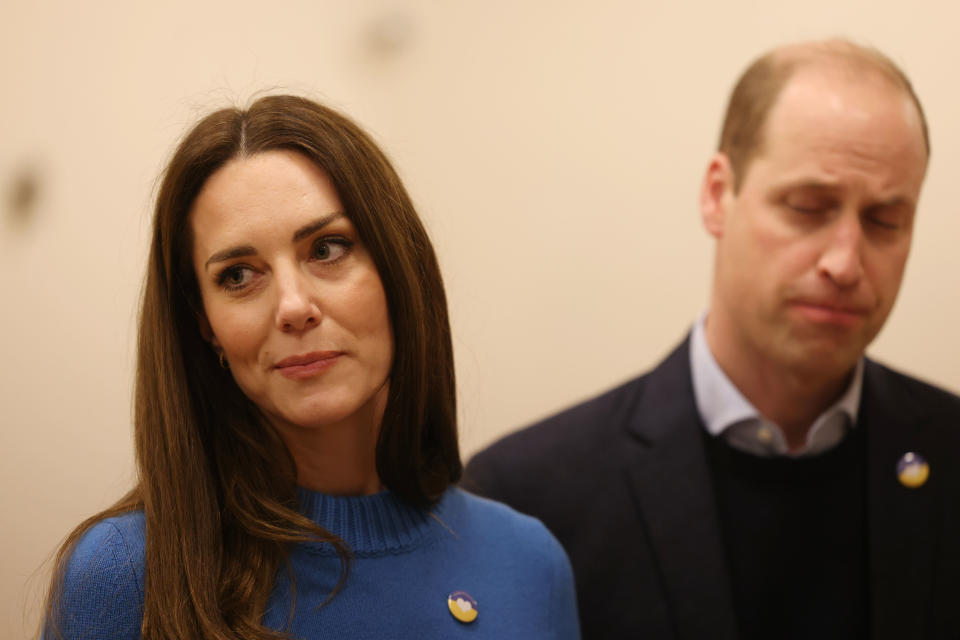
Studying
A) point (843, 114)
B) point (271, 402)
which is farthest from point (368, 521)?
point (843, 114)

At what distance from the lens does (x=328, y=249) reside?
4.13ft

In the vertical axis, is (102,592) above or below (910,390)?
above

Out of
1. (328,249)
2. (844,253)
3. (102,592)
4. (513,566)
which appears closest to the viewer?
(102,592)

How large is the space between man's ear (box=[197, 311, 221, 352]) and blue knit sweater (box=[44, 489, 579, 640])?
22 centimetres

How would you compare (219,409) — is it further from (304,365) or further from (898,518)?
(898,518)

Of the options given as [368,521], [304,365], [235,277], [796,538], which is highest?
[235,277]

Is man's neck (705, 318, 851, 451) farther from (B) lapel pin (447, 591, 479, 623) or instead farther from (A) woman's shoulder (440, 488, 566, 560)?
(B) lapel pin (447, 591, 479, 623)

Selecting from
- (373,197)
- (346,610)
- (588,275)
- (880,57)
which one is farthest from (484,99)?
(346,610)

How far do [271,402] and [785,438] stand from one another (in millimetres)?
973

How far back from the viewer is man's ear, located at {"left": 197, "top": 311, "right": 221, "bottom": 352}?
1.29 meters

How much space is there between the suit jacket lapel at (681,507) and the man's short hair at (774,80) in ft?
1.33

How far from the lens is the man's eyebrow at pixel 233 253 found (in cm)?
Result: 121

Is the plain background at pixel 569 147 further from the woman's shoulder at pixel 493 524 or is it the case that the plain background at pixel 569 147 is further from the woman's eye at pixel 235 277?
the woman's eye at pixel 235 277

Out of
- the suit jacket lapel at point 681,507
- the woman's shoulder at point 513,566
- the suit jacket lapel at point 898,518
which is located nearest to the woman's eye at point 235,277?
the woman's shoulder at point 513,566
